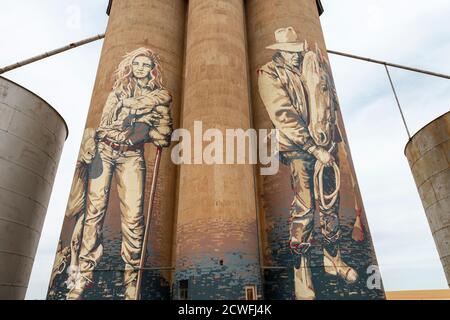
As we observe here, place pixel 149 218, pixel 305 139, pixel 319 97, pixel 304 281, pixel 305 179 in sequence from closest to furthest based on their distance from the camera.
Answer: pixel 304 281, pixel 149 218, pixel 305 179, pixel 305 139, pixel 319 97

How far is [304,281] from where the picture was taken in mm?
14359

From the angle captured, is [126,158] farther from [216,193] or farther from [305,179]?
[305,179]

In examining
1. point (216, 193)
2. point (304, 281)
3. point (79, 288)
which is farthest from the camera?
point (304, 281)

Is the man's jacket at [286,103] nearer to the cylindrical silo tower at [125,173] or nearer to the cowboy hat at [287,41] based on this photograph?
the cowboy hat at [287,41]

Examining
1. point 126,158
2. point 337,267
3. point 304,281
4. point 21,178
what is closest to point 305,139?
point 337,267

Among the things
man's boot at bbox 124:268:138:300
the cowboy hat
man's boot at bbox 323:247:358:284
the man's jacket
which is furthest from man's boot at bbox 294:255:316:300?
the cowboy hat

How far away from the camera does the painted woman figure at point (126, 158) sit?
48.1ft

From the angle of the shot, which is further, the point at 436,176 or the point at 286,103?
the point at 436,176

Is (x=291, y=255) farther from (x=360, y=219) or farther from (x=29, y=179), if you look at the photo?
(x=29, y=179)

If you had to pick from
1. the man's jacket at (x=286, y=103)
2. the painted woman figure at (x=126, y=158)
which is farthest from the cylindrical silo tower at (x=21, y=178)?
the man's jacket at (x=286, y=103)

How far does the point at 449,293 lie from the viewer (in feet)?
187

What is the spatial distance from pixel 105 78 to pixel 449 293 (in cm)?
6305

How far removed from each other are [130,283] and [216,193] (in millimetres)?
5066
